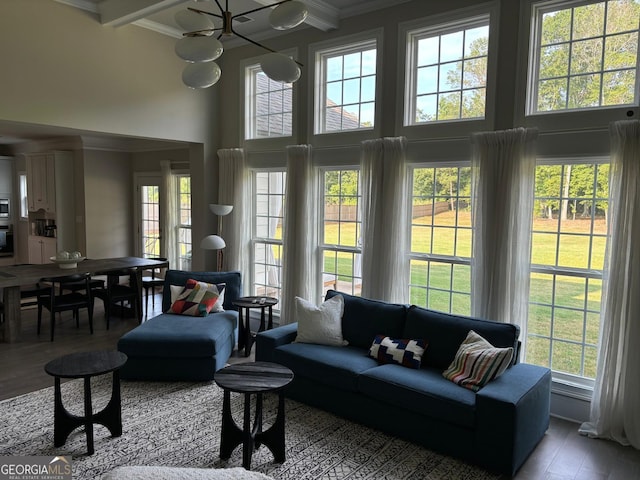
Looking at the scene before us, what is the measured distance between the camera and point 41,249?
922cm

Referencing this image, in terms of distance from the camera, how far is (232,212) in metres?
6.43

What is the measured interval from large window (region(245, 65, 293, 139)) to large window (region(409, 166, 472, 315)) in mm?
2051

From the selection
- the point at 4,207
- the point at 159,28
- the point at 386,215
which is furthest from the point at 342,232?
the point at 4,207

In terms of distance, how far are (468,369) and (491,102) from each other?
94.2 inches

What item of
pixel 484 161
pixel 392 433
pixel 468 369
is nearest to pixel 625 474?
pixel 468 369

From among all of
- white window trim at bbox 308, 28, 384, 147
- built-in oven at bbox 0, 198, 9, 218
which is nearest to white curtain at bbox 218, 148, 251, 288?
white window trim at bbox 308, 28, 384, 147

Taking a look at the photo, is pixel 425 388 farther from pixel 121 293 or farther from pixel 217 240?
pixel 121 293

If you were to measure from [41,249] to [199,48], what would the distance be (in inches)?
322

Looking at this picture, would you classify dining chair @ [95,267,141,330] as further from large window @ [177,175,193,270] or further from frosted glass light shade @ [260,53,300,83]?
frosted glass light shade @ [260,53,300,83]

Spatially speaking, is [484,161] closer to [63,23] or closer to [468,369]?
[468,369]

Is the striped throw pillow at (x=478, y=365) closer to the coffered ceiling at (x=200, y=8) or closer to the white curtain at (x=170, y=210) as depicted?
the coffered ceiling at (x=200, y=8)

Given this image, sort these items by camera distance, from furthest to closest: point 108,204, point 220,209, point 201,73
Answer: point 108,204, point 220,209, point 201,73

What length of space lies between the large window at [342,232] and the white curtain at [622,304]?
250 cm

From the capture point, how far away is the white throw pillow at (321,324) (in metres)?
4.34
